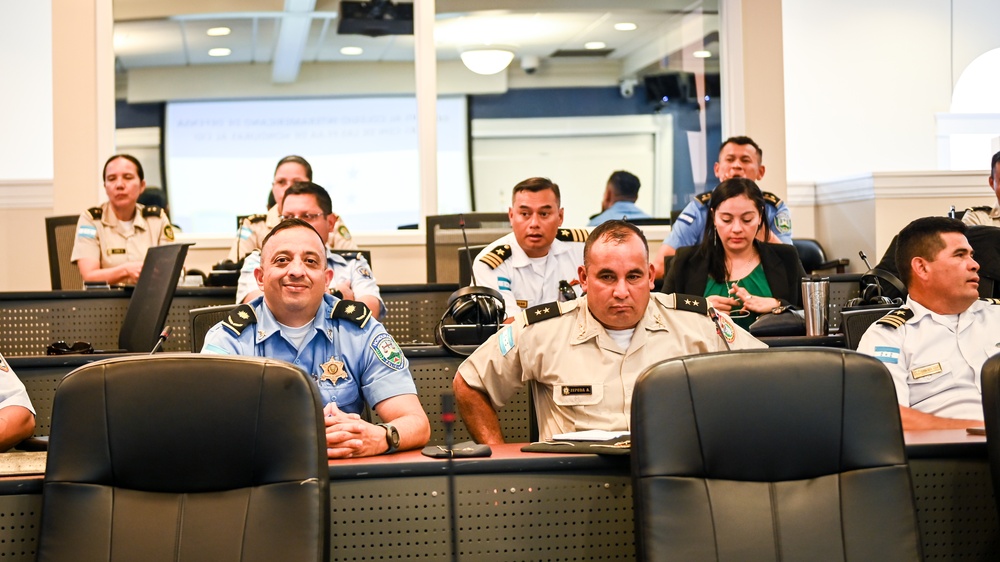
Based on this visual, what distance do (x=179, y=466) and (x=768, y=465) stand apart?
98cm

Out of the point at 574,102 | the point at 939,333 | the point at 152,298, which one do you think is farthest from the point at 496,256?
the point at 574,102

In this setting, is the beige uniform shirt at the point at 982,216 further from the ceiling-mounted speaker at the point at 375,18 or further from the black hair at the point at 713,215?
the ceiling-mounted speaker at the point at 375,18

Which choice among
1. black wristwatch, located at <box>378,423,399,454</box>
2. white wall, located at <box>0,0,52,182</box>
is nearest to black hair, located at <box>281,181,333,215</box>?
black wristwatch, located at <box>378,423,399,454</box>

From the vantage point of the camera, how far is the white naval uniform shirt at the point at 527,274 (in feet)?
13.7

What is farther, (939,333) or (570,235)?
(570,235)

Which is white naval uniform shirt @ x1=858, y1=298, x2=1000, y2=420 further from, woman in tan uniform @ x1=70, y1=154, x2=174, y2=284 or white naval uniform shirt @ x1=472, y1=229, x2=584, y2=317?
woman in tan uniform @ x1=70, y1=154, x2=174, y2=284

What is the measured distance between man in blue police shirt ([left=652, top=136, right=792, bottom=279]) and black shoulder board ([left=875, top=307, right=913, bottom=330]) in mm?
1530

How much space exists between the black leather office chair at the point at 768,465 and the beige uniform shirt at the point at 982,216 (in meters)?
3.76

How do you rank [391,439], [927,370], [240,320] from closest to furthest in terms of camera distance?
1. [391,439]
2. [240,320]
3. [927,370]

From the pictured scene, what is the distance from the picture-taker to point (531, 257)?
14.0ft

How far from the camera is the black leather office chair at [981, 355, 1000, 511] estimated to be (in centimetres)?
197

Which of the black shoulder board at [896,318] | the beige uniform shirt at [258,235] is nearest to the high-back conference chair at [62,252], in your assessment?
the beige uniform shirt at [258,235]

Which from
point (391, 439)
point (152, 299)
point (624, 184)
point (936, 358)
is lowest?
point (391, 439)

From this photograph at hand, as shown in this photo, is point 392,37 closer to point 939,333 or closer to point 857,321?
point 857,321
